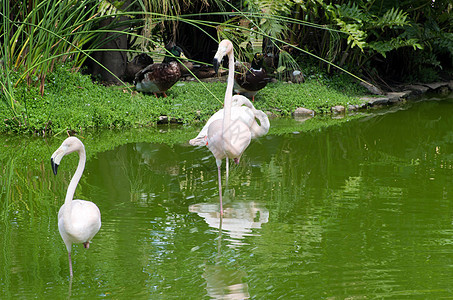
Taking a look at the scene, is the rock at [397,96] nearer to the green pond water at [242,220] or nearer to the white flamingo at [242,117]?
the green pond water at [242,220]

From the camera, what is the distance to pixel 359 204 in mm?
4871

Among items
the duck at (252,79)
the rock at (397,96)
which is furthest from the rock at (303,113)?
the rock at (397,96)

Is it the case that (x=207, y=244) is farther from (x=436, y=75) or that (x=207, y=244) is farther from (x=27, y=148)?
(x=436, y=75)

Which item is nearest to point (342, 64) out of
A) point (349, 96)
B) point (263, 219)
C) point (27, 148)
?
point (349, 96)

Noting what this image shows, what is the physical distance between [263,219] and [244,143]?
740mm

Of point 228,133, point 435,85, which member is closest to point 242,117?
point 228,133

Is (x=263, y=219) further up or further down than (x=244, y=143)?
further down

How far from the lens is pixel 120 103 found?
860 cm

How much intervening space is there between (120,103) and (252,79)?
199 centimetres

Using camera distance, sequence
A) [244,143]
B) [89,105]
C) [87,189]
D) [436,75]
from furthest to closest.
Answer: [436,75] → [89,105] → [87,189] → [244,143]

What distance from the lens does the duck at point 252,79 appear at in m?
9.10

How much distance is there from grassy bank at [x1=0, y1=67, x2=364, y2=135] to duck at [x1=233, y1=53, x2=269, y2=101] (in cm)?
27

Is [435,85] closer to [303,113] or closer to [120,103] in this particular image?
[303,113]

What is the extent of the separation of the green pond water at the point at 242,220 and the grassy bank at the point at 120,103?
1.09 feet
